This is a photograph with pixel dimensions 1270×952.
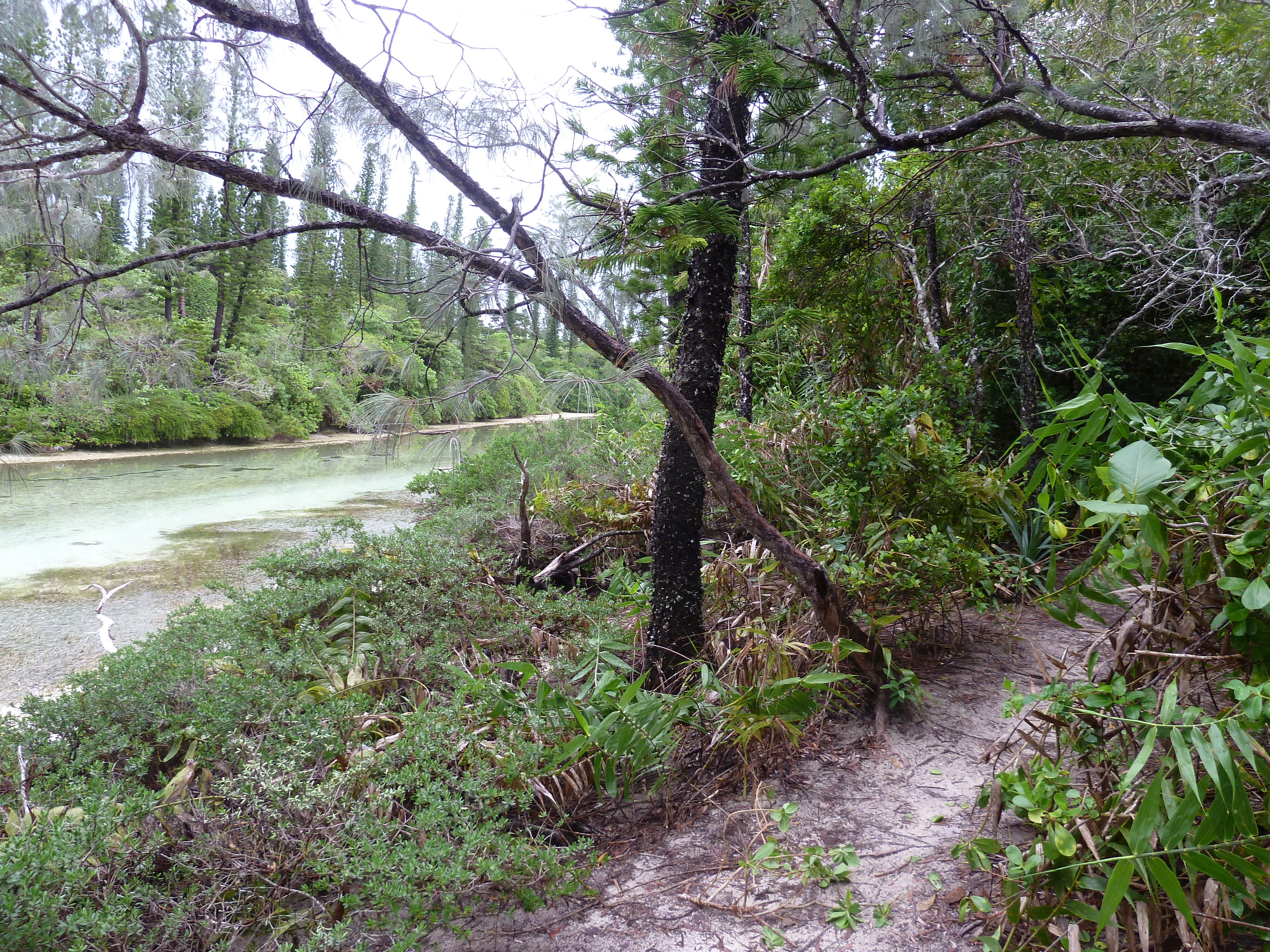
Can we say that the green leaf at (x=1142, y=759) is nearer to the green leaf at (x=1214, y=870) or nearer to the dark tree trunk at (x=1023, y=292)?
the green leaf at (x=1214, y=870)

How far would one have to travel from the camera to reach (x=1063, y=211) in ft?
14.5

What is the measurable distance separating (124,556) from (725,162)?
6588mm

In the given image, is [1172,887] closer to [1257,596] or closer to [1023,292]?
[1257,596]

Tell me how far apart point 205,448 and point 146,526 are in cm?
912

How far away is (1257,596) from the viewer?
1081mm

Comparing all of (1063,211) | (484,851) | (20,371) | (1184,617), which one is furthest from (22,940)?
(1063,211)

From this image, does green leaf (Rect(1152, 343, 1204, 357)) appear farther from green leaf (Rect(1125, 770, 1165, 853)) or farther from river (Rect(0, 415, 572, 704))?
river (Rect(0, 415, 572, 704))

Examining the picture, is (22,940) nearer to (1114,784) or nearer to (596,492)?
(1114,784)

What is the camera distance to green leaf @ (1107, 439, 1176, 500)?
44.7 inches

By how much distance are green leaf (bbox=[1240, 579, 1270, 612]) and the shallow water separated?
1850 mm

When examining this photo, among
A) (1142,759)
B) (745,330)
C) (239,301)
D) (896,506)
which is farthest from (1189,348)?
(239,301)

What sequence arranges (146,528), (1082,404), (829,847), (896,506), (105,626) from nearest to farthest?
(1082,404)
(829,847)
(896,506)
(105,626)
(146,528)

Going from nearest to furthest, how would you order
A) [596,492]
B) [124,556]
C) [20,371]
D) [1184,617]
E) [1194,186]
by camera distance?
[1184,617] < [20,371] < [1194,186] < [596,492] < [124,556]

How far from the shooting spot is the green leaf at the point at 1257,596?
1.06 metres
